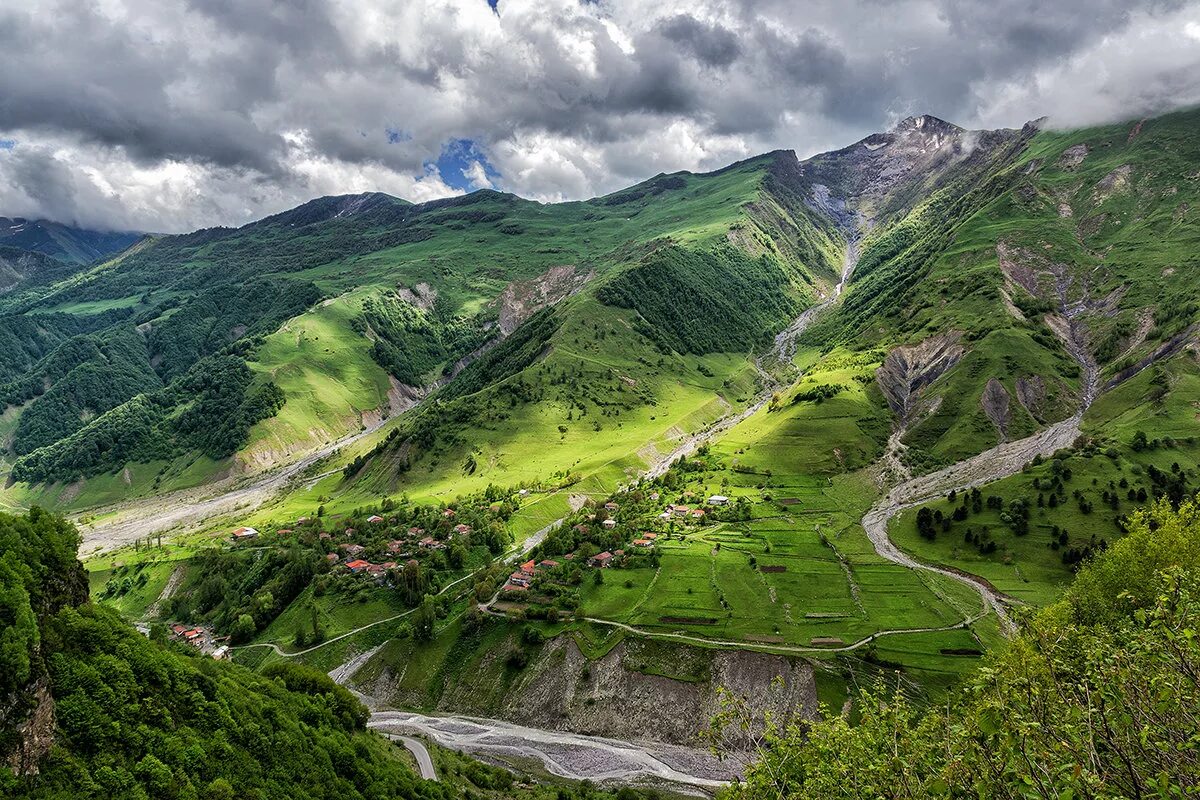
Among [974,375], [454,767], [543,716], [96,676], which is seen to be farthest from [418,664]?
[974,375]

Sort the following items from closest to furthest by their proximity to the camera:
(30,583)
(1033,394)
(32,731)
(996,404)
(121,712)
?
(32,731), (30,583), (121,712), (996,404), (1033,394)

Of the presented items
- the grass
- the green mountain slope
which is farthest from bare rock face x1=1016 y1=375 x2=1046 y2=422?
the green mountain slope

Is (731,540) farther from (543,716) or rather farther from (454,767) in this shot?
(454,767)

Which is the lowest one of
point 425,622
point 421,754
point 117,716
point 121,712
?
point 421,754

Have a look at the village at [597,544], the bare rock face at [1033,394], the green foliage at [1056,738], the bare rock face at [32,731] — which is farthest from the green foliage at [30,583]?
the bare rock face at [1033,394]

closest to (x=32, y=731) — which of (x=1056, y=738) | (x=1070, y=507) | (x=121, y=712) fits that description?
(x=121, y=712)

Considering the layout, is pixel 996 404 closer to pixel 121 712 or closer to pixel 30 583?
pixel 121 712

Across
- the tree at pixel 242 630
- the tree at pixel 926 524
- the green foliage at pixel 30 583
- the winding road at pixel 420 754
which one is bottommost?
the tree at pixel 926 524

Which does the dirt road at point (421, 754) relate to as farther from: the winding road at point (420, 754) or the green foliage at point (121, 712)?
the green foliage at point (121, 712)

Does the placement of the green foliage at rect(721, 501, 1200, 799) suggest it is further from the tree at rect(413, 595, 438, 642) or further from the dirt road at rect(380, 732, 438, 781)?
the tree at rect(413, 595, 438, 642)
